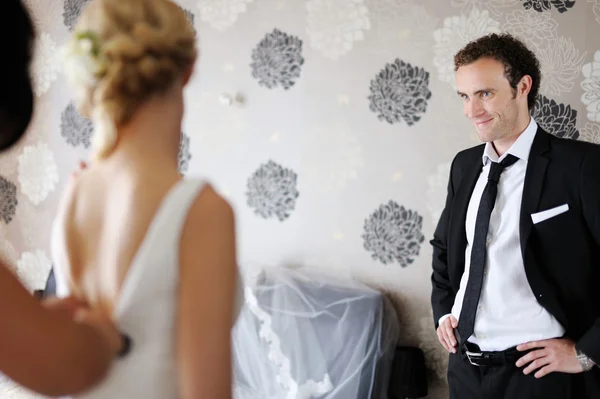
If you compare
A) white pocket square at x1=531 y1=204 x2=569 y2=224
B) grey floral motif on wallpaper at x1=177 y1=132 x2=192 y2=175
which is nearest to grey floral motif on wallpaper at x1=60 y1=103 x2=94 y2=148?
grey floral motif on wallpaper at x1=177 y1=132 x2=192 y2=175

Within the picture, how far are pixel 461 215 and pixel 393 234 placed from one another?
79cm

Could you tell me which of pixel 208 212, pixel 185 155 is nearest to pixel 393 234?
pixel 185 155

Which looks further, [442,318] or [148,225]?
[442,318]

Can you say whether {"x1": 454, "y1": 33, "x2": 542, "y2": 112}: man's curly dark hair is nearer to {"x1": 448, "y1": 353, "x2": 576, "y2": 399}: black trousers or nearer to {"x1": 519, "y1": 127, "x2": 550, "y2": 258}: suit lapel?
{"x1": 519, "y1": 127, "x2": 550, "y2": 258}: suit lapel

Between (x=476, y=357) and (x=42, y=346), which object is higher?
(x=42, y=346)

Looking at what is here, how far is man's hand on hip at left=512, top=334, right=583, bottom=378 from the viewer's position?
1.71 metres

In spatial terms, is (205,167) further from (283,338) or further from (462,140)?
(462,140)

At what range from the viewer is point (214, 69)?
3191 millimetres

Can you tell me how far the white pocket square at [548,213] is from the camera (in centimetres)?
172

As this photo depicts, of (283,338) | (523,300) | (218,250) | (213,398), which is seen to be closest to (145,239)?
(218,250)

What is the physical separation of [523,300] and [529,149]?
455 mm

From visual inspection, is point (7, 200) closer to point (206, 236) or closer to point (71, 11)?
point (71, 11)

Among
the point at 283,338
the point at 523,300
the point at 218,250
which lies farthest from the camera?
the point at 283,338

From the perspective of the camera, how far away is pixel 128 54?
0.82 meters
